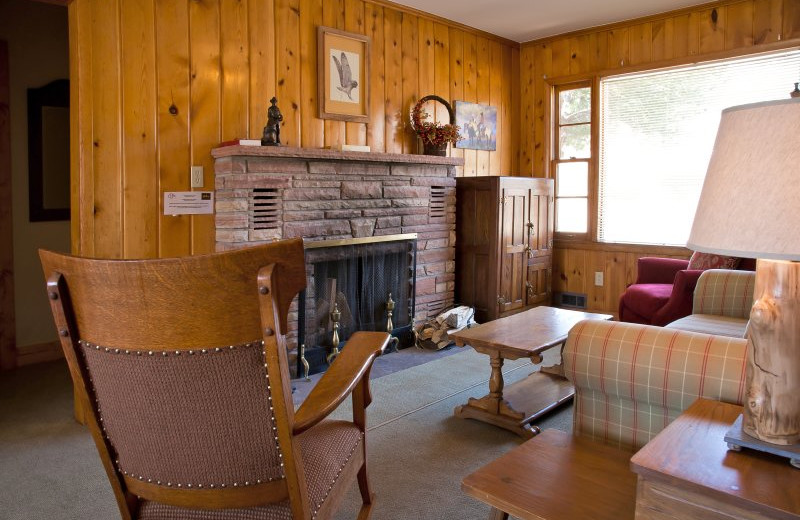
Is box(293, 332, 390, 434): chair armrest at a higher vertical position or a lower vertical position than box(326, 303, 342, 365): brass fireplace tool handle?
higher

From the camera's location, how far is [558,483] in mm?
1594

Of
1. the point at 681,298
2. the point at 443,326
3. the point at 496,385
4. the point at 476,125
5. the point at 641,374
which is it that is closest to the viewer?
the point at 641,374

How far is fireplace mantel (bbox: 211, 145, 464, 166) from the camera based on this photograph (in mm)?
3410

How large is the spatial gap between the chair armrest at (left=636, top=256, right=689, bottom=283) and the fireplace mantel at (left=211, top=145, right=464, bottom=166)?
1.61m

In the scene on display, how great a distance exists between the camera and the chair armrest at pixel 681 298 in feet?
Result: 12.6

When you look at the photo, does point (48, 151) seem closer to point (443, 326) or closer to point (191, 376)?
point (443, 326)

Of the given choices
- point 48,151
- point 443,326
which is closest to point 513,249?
point 443,326

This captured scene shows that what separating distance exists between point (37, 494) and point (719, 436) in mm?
2307

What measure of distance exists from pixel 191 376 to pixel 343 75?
3382 mm

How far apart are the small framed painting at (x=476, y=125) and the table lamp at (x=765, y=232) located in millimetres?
3861

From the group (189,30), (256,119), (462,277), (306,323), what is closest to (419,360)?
(306,323)

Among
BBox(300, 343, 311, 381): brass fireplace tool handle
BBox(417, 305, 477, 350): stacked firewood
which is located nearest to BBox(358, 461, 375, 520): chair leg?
BBox(300, 343, 311, 381): brass fireplace tool handle

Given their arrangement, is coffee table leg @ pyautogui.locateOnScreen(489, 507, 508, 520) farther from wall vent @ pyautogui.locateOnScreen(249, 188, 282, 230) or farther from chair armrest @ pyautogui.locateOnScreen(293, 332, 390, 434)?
wall vent @ pyautogui.locateOnScreen(249, 188, 282, 230)

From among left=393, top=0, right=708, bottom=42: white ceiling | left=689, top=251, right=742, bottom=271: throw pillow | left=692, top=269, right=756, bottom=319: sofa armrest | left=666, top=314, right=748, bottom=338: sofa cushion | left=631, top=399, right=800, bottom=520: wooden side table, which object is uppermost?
left=393, top=0, right=708, bottom=42: white ceiling
